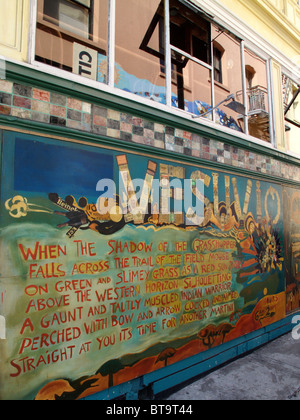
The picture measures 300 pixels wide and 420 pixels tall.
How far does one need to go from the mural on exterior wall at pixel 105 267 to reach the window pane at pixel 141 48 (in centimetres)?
110

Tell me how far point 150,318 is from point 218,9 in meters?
5.34

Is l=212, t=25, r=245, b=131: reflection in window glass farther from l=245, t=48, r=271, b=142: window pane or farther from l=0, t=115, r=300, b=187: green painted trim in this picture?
l=0, t=115, r=300, b=187: green painted trim

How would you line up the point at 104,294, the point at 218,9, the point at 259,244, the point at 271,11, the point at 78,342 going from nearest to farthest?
the point at 78,342 < the point at 104,294 < the point at 218,9 < the point at 259,244 < the point at 271,11

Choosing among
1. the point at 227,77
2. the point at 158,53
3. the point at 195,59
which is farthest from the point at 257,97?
the point at 158,53

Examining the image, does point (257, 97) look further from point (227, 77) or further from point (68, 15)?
point (68, 15)

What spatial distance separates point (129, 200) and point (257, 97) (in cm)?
447

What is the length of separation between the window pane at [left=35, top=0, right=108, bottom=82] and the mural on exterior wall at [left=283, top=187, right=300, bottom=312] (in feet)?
16.0

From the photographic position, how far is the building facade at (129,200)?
273 cm

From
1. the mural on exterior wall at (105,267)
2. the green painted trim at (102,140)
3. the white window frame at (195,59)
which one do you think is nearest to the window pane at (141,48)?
the white window frame at (195,59)

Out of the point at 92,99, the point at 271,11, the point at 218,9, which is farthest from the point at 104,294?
the point at 271,11

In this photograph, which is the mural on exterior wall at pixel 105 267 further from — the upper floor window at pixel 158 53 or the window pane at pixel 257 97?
the window pane at pixel 257 97

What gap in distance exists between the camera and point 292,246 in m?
6.37

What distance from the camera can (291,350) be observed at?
5.09 metres
